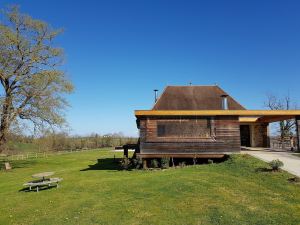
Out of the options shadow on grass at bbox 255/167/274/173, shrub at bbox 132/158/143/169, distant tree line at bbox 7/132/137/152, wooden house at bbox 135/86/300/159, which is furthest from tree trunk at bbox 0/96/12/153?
distant tree line at bbox 7/132/137/152

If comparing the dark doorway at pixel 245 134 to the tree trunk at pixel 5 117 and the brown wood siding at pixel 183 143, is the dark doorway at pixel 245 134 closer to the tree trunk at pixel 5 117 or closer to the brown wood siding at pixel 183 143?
the brown wood siding at pixel 183 143

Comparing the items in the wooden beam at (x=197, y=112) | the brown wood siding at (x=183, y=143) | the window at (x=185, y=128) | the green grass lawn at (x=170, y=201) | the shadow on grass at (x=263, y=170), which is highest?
the wooden beam at (x=197, y=112)

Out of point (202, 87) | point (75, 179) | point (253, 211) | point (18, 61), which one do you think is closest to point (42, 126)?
point (18, 61)

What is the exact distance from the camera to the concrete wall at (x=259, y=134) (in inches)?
1343

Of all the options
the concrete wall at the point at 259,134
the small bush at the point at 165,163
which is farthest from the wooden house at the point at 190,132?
the concrete wall at the point at 259,134

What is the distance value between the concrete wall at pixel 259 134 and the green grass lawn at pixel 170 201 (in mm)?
16273

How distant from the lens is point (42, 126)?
33531 millimetres

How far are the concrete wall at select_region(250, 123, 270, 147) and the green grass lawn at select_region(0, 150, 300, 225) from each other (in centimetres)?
1627

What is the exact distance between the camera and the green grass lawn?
11.2 meters

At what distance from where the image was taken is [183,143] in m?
23.6

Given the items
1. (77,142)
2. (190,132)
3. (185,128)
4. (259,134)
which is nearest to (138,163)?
(185,128)

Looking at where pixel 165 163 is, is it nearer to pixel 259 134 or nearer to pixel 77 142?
pixel 259 134

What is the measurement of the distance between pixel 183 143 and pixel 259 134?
47.1 ft

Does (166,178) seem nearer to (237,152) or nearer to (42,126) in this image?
(237,152)
